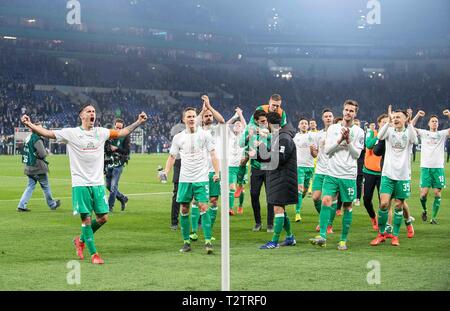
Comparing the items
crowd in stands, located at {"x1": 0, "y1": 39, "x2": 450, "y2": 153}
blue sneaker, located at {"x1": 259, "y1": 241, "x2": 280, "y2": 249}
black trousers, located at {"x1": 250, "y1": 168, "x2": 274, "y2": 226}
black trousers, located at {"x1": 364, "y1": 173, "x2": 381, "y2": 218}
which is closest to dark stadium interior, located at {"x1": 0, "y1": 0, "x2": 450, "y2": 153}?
crowd in stands, located at {"x1": 0, "y1": 39, "x2": 450, "y2": 153}

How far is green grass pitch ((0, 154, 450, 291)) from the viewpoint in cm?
956

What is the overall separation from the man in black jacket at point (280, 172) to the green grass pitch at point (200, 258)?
1.83 ft

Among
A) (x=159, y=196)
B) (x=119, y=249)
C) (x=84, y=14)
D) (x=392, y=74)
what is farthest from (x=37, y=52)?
(x=119, y=249)

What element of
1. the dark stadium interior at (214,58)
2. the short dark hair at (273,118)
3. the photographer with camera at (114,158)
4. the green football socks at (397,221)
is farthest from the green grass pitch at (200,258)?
the dark stadium interior at (214,58)

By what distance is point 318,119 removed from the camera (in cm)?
7744

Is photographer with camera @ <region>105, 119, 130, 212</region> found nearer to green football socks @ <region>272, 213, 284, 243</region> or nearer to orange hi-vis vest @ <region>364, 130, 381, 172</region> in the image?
orange hi-vis vest @ <region>364, 130, 381, 172</region>

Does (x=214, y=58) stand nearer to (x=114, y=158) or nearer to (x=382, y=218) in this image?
(x=114, y=158)

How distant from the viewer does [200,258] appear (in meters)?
11.6

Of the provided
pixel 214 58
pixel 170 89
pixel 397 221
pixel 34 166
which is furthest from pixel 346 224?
pixel 214 58

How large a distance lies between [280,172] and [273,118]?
881 millimetres

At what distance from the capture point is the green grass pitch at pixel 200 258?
9.56 meters

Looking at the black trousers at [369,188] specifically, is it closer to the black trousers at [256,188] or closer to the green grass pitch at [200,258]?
the green grass pitch at [200,258]

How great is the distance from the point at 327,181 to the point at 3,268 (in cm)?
538
